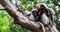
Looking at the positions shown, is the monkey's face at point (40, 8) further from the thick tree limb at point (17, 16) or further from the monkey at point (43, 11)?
the thick tree limb at point (17, 16)

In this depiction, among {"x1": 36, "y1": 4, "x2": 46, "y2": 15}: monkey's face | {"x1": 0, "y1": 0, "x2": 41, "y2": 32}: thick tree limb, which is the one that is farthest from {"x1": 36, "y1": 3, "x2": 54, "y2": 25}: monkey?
{"x1": 0, "y1": 0, "x2": 41, "y2": 32}: thick tree limb

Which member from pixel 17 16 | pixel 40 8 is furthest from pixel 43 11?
pixel 17 16

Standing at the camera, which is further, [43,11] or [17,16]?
[43,11]

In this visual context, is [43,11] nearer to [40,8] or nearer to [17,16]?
[40,8]

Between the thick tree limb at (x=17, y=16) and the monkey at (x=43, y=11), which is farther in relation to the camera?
the monkey at (x=43, y=11)

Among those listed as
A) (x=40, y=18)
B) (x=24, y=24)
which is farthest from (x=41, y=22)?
(x=24, y=24)

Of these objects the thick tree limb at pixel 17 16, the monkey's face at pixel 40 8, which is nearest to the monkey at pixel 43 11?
the monkey's face at pixel 40 8

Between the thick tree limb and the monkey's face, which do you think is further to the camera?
the monkey's face

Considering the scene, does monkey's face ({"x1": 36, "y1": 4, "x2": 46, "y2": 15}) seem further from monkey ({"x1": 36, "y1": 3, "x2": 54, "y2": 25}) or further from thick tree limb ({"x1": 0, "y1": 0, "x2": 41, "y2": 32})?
thick tree limb ({"x1": 0, "y1": 0, "x2": 41, "y2": 32})

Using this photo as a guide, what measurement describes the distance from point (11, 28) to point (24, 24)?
1.13 feet

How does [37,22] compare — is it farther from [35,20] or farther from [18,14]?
[18,14]

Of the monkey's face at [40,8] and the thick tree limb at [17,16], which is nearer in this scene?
the thick tree limb at [17,16]

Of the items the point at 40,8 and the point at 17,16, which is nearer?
the point at 17,16

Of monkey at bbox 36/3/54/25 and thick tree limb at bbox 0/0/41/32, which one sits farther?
monkey at bbox 36/3/54/25
